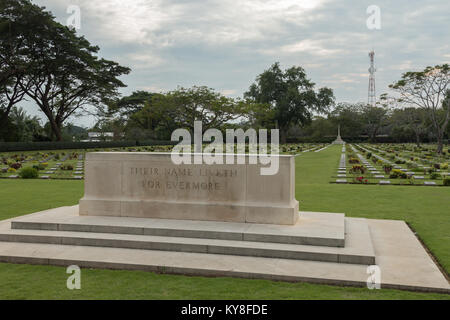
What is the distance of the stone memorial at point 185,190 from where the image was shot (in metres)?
7.47

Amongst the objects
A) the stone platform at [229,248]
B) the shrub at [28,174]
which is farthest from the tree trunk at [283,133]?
the stone platform at [229,248]

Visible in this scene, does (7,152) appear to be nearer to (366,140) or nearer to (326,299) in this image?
(326,299)

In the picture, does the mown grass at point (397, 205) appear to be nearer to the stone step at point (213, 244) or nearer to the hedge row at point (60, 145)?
the stone step at point (213, 244)

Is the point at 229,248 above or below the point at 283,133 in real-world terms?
below

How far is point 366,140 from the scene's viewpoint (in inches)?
3211

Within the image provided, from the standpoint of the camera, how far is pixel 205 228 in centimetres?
698

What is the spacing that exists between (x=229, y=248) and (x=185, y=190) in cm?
188

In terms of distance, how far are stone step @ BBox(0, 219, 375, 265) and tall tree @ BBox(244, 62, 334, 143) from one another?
67.7 m

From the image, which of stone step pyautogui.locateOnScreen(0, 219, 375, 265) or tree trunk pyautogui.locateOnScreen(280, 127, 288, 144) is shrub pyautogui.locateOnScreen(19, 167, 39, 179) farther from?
tree trunk pyautogui.locateOnScreen(280, 127, 288, 144)

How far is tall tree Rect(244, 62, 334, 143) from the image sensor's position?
242 ft

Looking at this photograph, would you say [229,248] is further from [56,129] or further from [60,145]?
[56,129]

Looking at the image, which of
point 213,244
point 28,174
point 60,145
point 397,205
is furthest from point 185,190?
point 60,145

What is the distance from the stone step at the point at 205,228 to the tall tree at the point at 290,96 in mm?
66951
